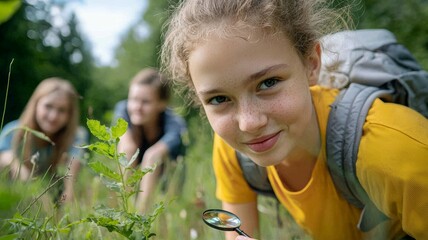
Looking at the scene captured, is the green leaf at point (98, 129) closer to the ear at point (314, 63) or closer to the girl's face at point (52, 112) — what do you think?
the ear at point (314, 63)

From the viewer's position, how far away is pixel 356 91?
200 centimetres

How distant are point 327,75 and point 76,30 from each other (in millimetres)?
20646

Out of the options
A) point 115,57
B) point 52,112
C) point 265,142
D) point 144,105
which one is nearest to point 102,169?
point 265,142

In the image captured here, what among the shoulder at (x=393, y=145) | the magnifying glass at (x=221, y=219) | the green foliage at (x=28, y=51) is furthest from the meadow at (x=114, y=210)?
the green foliage at (x=28, y=51)

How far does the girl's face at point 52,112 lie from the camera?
18.8 ft

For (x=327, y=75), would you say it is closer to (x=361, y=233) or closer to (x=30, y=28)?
(x=361, y=233)

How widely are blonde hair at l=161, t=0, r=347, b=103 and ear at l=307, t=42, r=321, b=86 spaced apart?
0.02 metres

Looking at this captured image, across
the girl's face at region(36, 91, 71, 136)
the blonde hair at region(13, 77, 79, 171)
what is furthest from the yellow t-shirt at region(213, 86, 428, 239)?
the girl's face at region(36, 91, 71, 136)

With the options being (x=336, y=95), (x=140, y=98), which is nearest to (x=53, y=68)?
(x=140, y=98)

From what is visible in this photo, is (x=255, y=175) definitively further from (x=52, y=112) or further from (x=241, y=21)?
(x=52, y=112)

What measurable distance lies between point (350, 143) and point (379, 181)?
16 cm

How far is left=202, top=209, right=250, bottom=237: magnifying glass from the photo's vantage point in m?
1.60

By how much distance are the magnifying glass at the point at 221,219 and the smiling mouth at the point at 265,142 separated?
232mm

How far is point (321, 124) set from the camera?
2016 mm
